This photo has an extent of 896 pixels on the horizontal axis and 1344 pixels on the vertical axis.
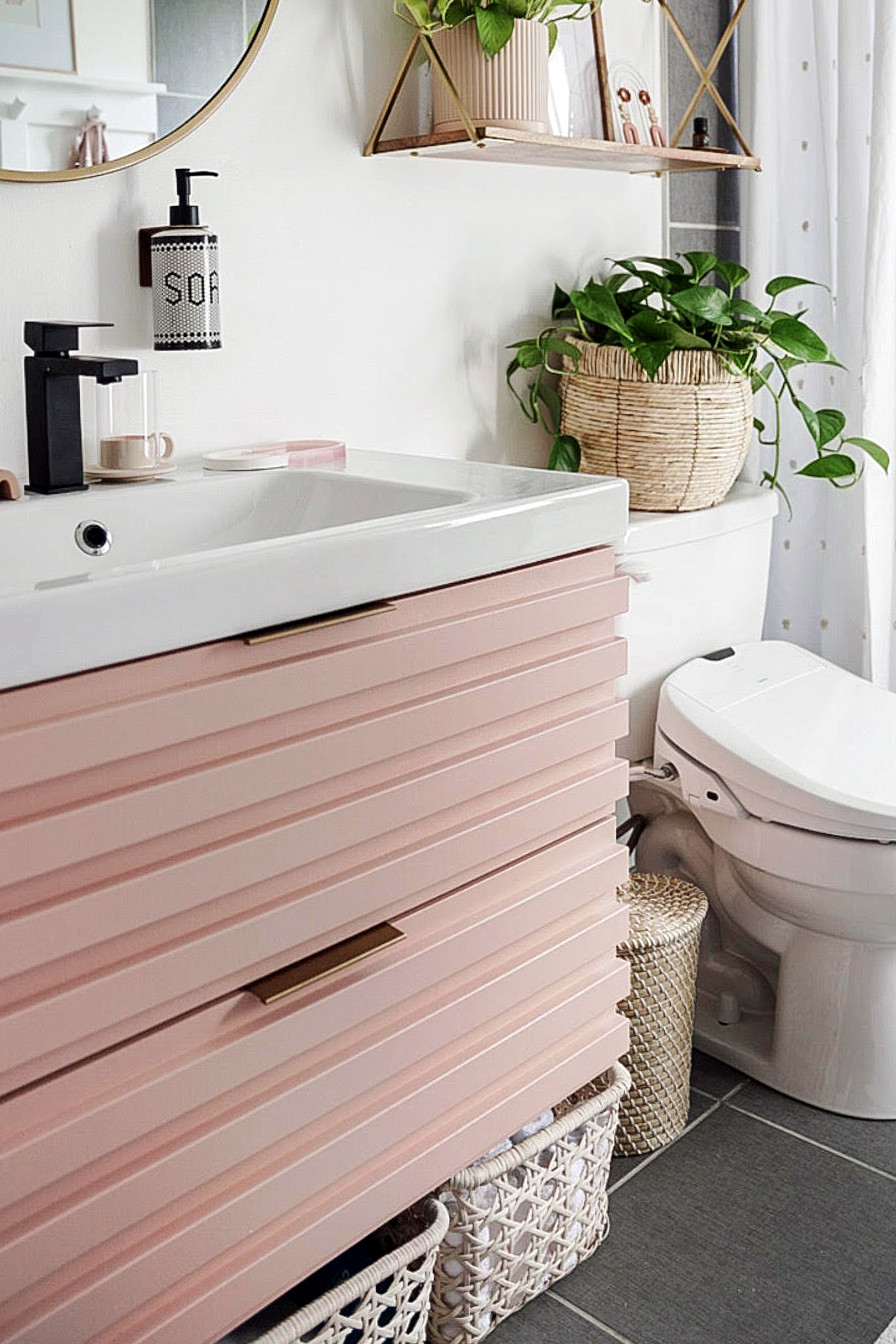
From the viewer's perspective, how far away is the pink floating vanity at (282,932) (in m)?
0.89

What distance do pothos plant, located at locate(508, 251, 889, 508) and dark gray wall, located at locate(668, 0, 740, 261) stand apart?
186mm

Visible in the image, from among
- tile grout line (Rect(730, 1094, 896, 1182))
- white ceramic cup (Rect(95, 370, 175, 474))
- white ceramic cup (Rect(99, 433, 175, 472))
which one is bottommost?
tile grout line (Rect(730, 1094, 896, 1182))

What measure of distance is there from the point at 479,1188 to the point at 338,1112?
27 centimetres

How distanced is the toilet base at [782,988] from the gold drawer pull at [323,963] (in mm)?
718

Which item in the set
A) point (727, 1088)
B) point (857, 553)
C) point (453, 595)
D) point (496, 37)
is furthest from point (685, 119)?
point (727, 1088)

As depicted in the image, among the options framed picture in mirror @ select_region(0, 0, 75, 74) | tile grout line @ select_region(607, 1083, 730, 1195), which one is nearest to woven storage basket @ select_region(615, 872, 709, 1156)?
tile grout line @ select_region(607, 1083, 730, 1195)

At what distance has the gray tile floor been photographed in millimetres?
1414

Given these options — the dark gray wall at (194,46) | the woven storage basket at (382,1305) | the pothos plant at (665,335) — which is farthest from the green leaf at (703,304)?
the woven storage basket at (382,1305)

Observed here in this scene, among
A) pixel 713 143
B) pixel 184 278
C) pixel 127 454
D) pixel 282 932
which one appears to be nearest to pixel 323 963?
pixel 282 932

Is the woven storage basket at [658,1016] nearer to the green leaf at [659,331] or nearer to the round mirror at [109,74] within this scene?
the green leaf at [659,331]

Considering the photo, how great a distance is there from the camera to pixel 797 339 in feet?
5.67

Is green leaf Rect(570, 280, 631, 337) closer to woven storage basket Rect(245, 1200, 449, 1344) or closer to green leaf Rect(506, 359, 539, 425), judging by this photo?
green leaf Rect(506, 359, 539, 425)

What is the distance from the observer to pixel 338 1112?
1111 mm

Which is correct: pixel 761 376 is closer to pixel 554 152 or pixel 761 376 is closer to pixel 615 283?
pixel 615 283
